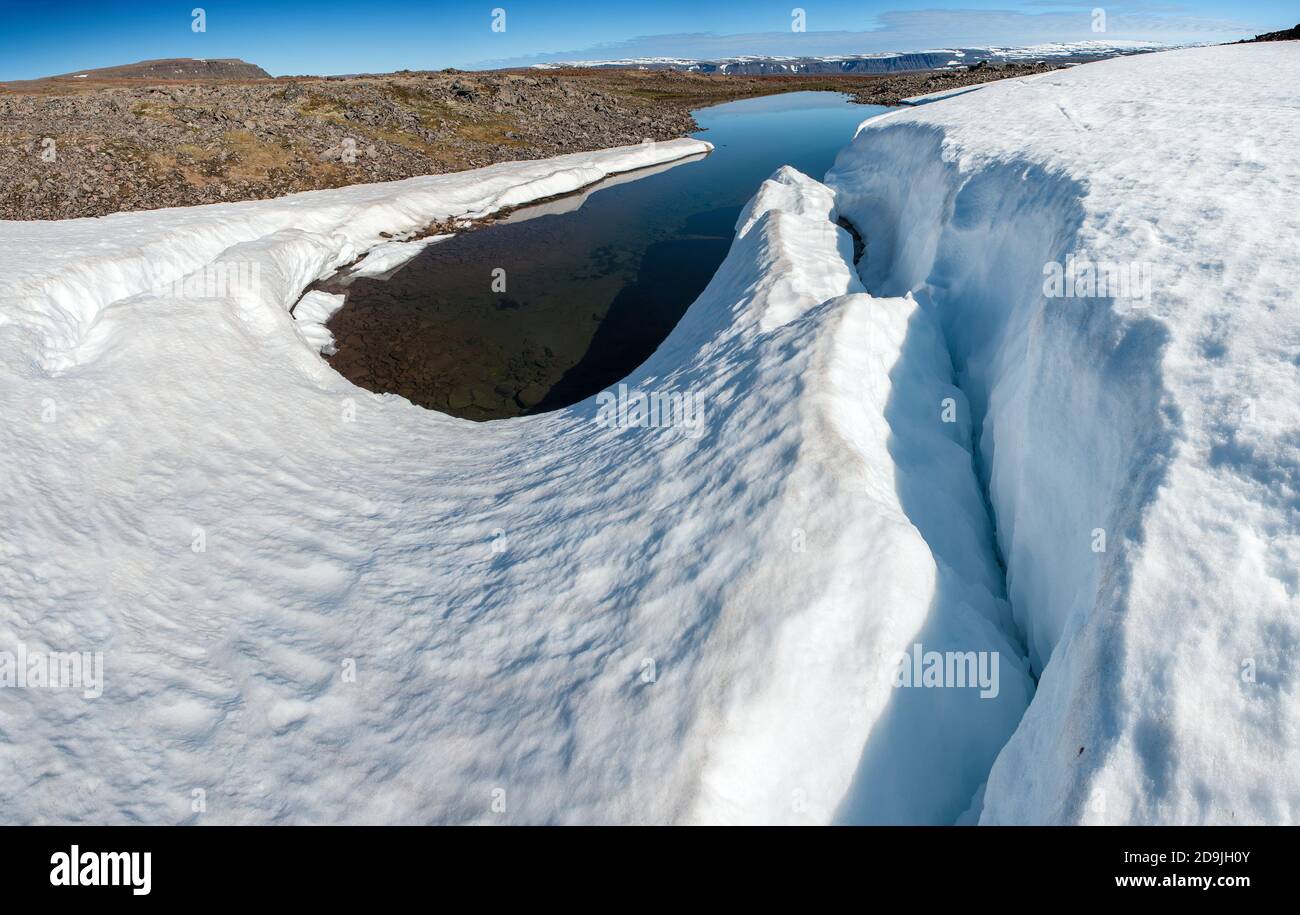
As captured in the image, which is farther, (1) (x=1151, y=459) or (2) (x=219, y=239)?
(2) (x=219, y=239)

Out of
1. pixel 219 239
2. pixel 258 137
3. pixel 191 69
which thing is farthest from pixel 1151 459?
pixel 191 69

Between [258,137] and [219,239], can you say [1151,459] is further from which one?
[258,137]

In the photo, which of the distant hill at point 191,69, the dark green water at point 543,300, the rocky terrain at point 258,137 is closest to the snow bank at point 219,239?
the dark green water at point 543,300

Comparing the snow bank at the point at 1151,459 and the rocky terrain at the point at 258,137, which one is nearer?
the snow bank at the point at 1151,459

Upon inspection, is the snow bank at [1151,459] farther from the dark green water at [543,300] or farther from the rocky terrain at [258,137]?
the rocky terrain at [258,137]

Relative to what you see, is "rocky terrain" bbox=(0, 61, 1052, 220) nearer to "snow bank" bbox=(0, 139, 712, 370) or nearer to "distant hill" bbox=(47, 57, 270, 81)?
"snow bank" bbox=(0, 139, 712, 370)

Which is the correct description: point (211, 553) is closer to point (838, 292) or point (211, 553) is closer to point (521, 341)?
point (838, 292)
